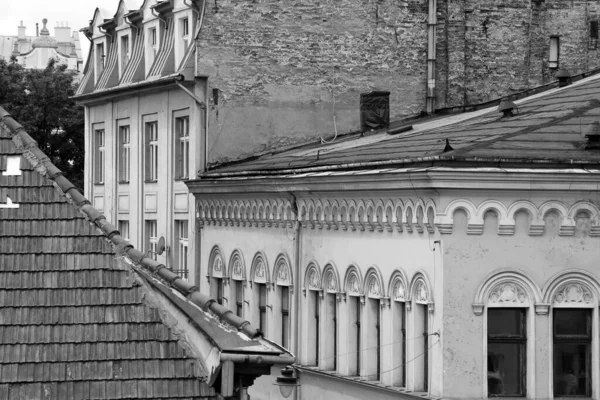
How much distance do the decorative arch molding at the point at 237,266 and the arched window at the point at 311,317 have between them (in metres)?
4.15

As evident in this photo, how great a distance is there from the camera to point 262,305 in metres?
34.0

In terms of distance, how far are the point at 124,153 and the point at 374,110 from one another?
341 inches

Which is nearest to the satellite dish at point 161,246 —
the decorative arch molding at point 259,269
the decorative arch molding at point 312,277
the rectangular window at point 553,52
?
the decorative arch molding at point 259,269

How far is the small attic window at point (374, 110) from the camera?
37438 millimetres

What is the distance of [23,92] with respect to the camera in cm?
7100

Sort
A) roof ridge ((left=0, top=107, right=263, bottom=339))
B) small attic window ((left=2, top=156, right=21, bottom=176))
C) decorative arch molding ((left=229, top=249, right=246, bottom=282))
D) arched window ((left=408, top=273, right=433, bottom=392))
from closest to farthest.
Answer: roof ridge ((left=0, top=107, right=263, bottom=339)), small attic window ((left=2, top=156, right=21, bottom=176)), arched window ((left=408, top=273, right=433, bottom=392)), decorative arch molding ((left=229, top=249, right=246, bottom=282))

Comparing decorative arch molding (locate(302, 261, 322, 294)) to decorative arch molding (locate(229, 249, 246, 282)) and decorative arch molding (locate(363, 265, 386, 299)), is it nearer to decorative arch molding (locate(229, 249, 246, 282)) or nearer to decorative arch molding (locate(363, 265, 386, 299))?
decorative arch molding (locate(363, 265, 386, 299))

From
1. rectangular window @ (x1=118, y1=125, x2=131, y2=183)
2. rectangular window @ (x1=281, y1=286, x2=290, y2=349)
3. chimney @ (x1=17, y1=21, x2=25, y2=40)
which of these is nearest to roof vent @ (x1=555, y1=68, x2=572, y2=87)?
rectangular window @ (x1=281, y1=286, x2=290, y2=349)

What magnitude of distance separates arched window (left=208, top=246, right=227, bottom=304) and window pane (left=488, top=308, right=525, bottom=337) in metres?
12.7

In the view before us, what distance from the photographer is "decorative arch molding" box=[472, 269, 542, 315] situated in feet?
79.9

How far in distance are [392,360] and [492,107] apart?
8032 millimetres

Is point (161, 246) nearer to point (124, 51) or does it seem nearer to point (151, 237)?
point (151, 237)

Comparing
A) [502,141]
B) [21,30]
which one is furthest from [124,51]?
[21,30]

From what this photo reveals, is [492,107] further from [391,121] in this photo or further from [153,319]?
[153,319]
